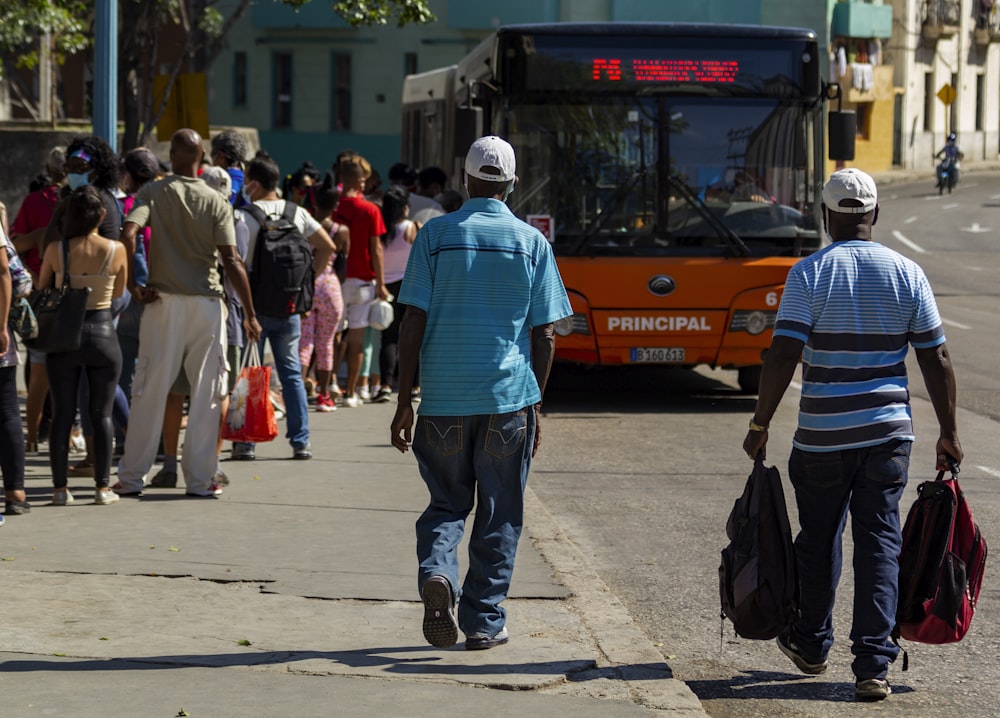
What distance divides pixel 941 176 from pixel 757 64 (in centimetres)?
3930

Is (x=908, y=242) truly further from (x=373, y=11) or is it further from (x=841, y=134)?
(x=841, y=134)

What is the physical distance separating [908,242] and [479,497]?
32.1 m

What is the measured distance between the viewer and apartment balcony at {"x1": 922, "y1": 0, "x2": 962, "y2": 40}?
2494 inches

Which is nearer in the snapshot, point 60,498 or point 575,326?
point 60,498

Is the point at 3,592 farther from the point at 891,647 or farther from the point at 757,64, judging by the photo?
the point at 757,64

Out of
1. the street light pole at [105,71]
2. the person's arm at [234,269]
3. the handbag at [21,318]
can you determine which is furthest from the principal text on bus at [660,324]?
the handbag at [21,318]

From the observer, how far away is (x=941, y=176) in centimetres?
5147

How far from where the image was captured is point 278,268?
33.6 ft

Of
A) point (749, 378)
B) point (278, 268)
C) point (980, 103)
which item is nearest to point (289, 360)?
point (278, 268)

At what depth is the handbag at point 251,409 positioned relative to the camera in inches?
372

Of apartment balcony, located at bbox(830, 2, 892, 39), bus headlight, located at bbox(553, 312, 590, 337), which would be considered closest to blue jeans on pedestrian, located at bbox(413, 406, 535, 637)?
bus headlight, located at bbox(553, 312, 590, 337)

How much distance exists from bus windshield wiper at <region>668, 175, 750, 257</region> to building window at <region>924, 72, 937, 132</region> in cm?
5277

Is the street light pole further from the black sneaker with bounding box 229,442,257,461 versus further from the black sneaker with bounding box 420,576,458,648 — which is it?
the black sneaker with bounding box 420,576,458,648

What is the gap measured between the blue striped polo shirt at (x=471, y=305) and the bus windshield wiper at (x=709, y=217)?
7804 millimetres
